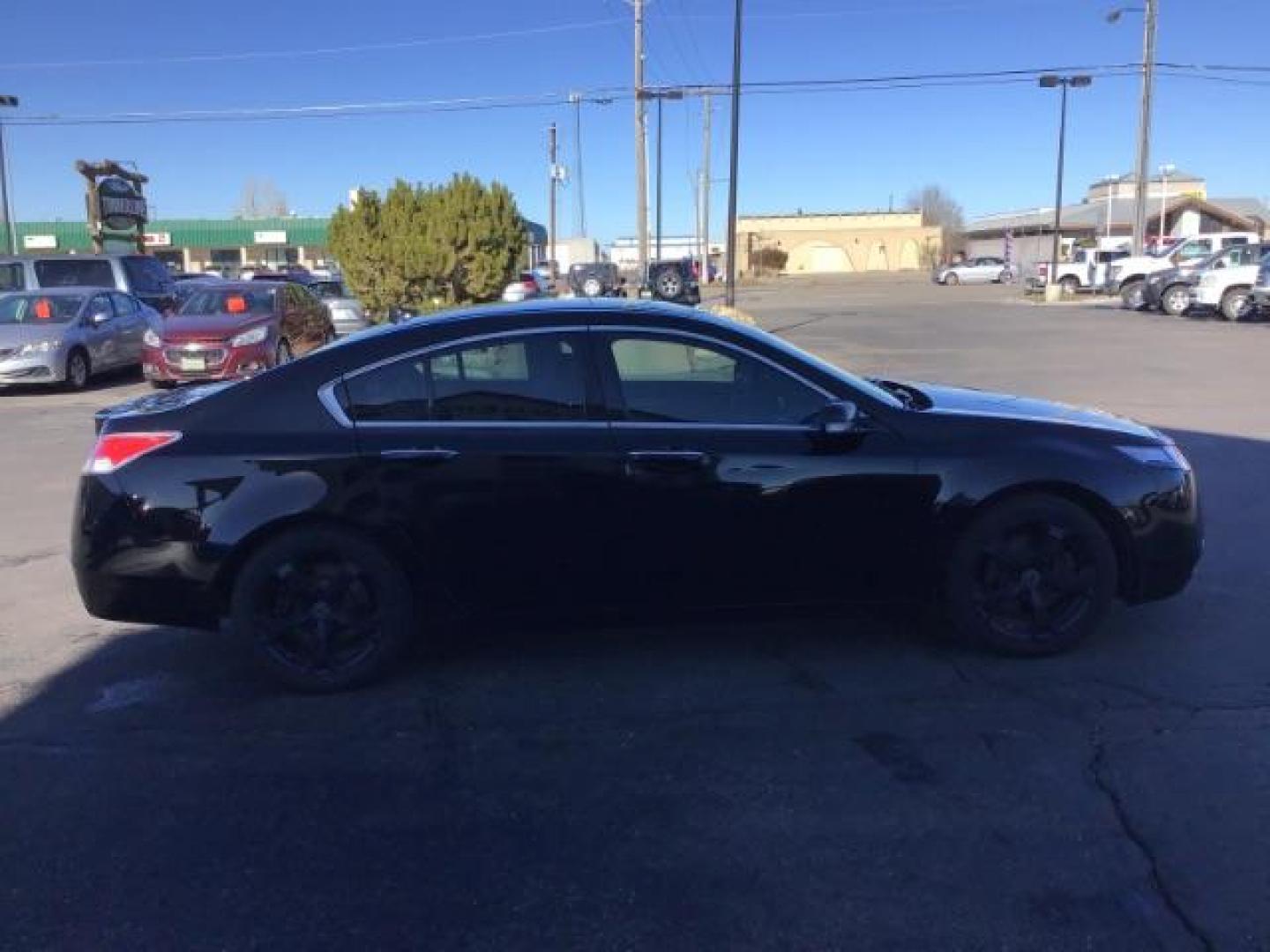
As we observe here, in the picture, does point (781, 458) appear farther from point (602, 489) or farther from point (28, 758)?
point (28, 758)

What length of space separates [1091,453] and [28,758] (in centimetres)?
426

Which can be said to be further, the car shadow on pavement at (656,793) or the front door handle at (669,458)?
the front door handle at (669,458)

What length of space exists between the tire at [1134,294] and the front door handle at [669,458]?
31611mm

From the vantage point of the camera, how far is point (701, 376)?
466 cm

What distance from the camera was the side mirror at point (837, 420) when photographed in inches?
177

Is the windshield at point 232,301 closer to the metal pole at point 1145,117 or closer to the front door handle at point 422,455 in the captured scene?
the front door handle at point 422,455

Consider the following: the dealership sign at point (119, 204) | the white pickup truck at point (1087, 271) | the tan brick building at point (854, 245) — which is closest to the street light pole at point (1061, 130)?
the white pickup truck at point (1087, 271)

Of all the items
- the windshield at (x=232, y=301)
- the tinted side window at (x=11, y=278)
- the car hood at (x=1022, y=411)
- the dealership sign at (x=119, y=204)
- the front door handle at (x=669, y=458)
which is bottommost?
the front door handle at (x=669, y=458)

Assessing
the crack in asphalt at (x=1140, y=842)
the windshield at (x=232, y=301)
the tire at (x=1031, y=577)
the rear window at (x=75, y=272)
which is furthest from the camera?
the rear window at (x=75, y=272)

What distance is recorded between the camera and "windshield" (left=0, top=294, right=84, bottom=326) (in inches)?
653

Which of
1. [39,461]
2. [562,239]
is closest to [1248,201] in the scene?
[562,239]

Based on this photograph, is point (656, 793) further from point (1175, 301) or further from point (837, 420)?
point (1175, 301)

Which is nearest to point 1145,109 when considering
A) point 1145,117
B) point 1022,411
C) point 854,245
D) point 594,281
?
point 1145,117

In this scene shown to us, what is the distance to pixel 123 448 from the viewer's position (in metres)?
4.48
